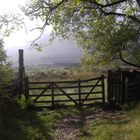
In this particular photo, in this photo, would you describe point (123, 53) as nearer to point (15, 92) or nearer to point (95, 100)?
point (95, 100)

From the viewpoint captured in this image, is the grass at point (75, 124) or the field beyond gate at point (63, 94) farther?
the field beyond gate at point (63, 94)

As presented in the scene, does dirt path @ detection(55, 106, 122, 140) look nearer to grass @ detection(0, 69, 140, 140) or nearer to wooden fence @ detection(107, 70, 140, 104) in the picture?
grass @ detection(0, 69, 140, 140)

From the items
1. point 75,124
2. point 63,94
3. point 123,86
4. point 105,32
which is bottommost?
point 75,124

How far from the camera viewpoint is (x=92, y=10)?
19.0m

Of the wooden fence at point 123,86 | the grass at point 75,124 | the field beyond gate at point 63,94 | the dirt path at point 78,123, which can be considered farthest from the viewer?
the wooden fence at point 123,86

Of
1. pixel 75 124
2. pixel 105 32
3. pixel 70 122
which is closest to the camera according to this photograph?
pixel 75 124

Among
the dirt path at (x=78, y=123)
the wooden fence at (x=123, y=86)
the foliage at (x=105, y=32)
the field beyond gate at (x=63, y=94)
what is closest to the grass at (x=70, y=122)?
the dirt path at (x=78, y=123)

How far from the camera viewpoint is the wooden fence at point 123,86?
21.6 meters

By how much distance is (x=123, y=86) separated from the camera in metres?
21.9

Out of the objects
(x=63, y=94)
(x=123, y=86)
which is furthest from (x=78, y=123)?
(x=123, y=86)

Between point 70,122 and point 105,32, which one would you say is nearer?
point 70,122

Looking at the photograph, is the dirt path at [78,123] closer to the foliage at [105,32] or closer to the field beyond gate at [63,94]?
the field beyond gate at [63,94]

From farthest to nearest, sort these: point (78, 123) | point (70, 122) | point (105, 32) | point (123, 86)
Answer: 1. point (105, 32)
2. point (123, 86)
3. point (70, 122)
4. point (78, 123)

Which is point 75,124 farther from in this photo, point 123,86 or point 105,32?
point 105,32
